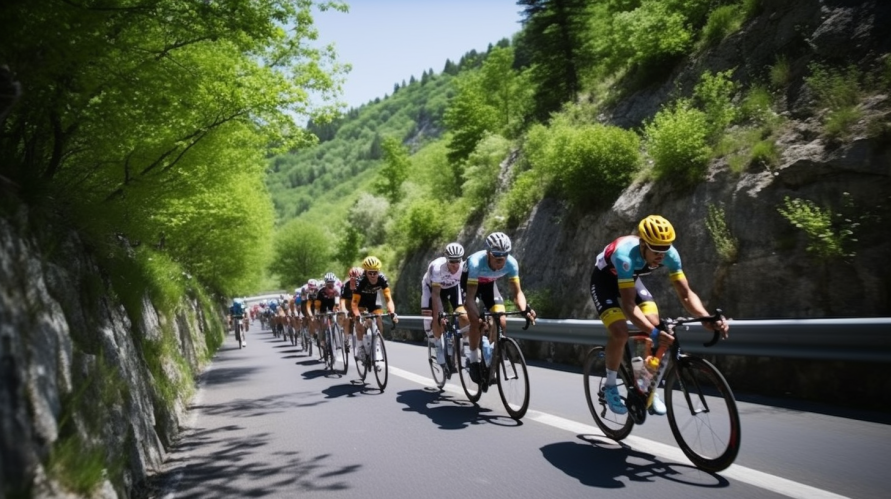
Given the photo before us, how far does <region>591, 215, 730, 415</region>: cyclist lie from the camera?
4.77 meters

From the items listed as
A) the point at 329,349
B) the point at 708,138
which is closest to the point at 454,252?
the point at 329,349

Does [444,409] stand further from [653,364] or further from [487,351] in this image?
[653,364]

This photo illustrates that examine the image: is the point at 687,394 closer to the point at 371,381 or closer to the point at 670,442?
the point at 670,442

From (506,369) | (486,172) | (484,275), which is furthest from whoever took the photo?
(486,172)

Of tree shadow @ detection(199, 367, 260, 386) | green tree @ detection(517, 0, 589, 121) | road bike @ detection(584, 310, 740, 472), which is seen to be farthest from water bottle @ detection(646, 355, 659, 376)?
green tree @ detection(517, 0, 589, 121)

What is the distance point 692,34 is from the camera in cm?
1608

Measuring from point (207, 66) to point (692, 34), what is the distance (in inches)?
524

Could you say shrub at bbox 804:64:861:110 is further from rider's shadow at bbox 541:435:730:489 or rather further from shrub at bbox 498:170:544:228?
shrub at bbox 498:170:544:228

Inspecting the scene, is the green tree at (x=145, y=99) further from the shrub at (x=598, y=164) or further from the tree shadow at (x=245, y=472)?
the shrub at (x=598, y=164)

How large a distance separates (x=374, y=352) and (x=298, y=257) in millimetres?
83602

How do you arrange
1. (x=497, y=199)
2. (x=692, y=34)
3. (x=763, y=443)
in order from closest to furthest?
1. (x=763, y=443)
2. (x=692, y=34)
3. (x=497, y=199)

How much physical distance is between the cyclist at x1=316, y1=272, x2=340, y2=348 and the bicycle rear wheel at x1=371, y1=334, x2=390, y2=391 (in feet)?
14.5

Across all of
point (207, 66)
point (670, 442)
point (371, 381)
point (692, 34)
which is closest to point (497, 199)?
point (692, 34)

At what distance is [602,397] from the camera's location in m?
5.54
